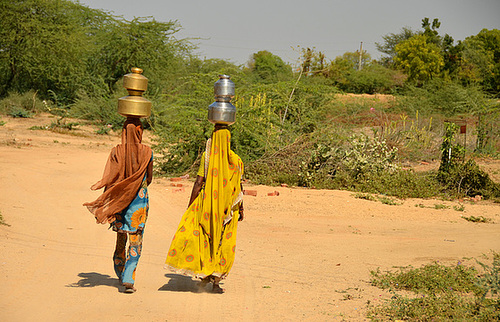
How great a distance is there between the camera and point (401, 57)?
46.6 metres

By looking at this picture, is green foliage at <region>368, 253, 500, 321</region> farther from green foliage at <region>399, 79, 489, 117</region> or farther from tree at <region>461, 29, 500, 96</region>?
→ tree at <region>461, 29, 500, 96</region>

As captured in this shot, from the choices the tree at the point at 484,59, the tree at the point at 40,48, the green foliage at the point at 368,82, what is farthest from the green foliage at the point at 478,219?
the green foliage at the point at 368,82

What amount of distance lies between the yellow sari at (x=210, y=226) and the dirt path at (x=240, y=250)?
317 millimetres

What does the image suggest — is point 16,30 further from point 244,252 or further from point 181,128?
point 244,252

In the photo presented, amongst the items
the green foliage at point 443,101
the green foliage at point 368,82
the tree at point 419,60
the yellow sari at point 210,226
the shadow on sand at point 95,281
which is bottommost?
the shadow on sand at point 95,281

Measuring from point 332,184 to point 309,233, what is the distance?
3760 mm

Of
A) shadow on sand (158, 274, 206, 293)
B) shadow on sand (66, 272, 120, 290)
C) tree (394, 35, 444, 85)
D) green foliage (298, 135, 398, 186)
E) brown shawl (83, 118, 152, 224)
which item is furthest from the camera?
tree (394, 35, 444, 85)

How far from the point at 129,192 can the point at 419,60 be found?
41.8 meters

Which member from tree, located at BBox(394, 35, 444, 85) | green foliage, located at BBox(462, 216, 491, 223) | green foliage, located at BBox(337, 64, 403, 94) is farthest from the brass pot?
tree, located at BBox(394, 35, 444, 85)

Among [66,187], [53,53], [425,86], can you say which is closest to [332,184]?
[66,187]

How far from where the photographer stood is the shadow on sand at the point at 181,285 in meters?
5.66

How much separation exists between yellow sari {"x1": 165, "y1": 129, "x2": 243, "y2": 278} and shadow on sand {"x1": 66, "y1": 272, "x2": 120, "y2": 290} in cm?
66

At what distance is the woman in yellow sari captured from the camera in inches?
213

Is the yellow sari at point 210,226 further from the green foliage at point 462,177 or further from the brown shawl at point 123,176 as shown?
the green foliage at point 462,177
